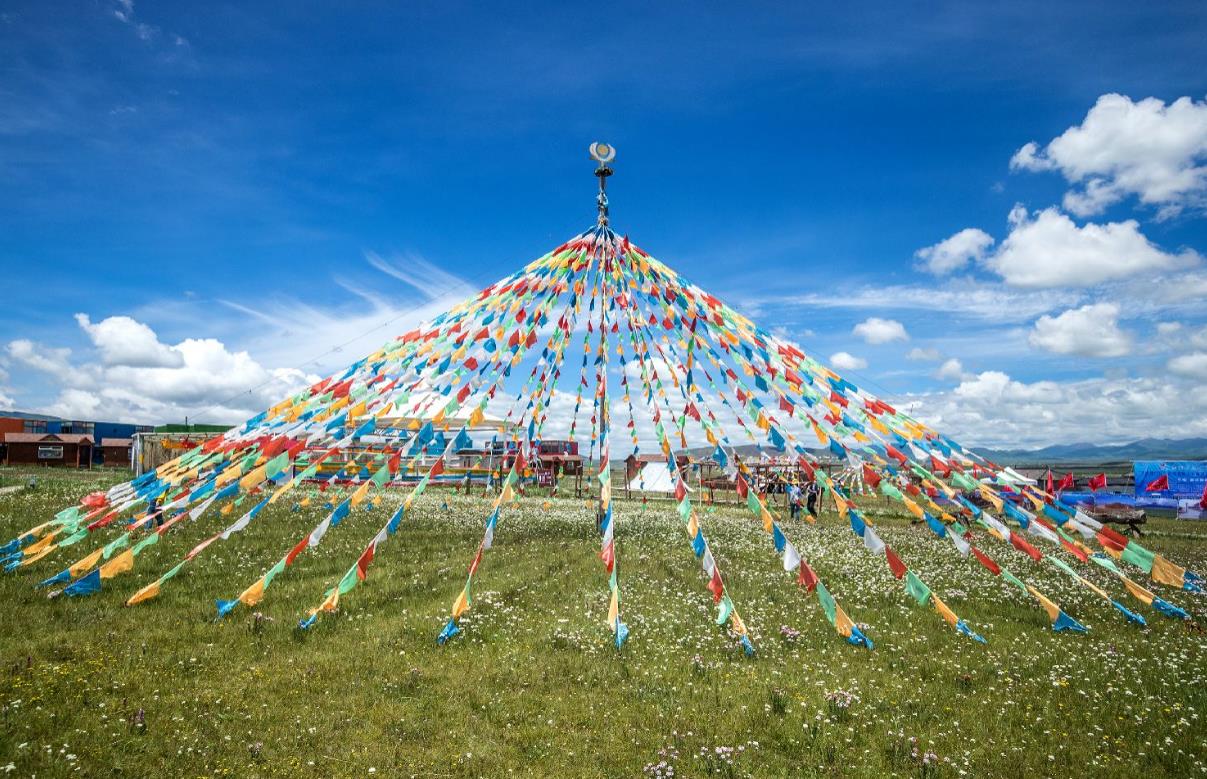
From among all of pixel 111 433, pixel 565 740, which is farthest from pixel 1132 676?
pixel 111 433

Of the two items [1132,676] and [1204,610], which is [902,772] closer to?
[1132,676]

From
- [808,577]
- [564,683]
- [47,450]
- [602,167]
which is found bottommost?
[564,683]

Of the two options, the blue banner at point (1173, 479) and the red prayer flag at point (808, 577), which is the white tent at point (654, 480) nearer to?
the blue banner at point (1173, 479)

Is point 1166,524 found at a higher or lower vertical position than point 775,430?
lower

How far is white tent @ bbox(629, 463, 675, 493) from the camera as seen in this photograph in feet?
143

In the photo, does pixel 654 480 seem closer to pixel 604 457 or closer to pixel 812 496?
pixel 812 496

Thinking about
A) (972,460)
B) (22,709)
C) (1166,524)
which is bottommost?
(1166,524)

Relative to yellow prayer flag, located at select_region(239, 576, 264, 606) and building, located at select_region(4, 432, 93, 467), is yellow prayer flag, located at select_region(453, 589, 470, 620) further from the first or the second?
building, located at select_region(4, 432, 93, 467)

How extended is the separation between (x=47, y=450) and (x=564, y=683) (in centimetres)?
7688

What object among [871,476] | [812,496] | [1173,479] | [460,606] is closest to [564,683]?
[460,606]

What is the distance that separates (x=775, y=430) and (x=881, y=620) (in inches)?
146

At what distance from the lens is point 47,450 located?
62938 millimetres

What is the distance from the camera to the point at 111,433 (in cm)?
7450

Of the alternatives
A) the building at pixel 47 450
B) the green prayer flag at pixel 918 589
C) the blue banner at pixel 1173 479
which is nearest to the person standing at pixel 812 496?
the green prayer flag at pixel 918 589
